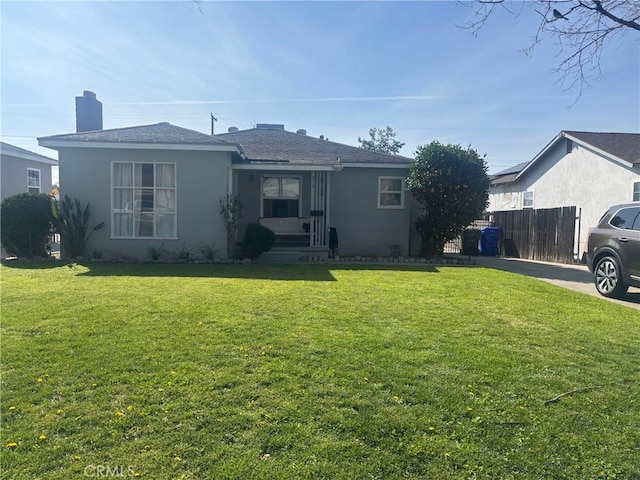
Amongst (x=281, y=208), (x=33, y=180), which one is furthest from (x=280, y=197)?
(x=33, y=180)

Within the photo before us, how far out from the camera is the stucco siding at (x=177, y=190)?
10.9m

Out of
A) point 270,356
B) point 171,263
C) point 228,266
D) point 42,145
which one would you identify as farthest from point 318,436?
point 42,145

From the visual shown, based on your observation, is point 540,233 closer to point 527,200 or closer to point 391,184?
point 527,200

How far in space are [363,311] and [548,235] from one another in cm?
1187

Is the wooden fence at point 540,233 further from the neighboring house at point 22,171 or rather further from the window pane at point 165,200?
the neighboring house at point 22,171

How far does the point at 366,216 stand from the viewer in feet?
45.2

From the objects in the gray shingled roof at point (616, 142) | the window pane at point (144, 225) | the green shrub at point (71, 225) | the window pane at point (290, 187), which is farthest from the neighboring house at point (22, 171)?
the gray shingled roof at point (616, 142)

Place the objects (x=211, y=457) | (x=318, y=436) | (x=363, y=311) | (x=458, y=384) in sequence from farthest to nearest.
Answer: (x=363, y=311)
(x=458, y=384)
(x=318, y=436)
(x=211, y=457)

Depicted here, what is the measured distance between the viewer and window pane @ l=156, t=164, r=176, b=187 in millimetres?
11078

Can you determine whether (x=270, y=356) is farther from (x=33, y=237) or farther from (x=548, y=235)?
(x=548, y=235)

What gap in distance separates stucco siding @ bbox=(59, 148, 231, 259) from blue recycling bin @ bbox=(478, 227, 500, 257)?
1060 centimetres

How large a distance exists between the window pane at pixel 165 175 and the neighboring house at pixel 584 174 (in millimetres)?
13531

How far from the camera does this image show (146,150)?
10930 millimetres

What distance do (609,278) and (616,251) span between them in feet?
1.79
